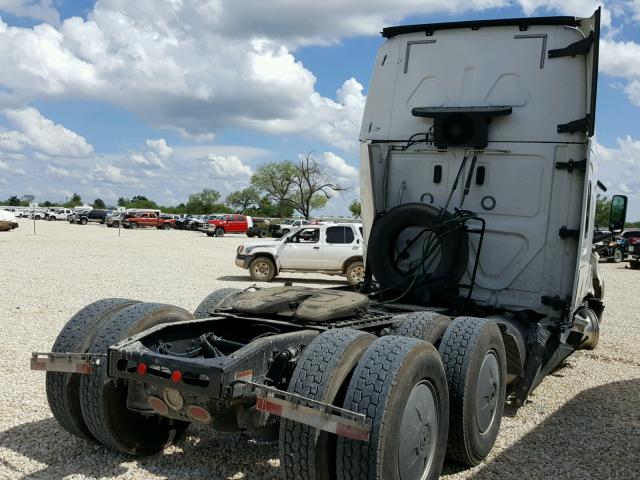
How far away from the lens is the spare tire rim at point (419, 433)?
3.53 metres

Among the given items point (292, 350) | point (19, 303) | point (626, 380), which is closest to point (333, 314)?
point (292, 350)

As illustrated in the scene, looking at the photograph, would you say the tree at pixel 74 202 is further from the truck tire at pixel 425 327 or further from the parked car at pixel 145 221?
the truck tire at pixel 425 327

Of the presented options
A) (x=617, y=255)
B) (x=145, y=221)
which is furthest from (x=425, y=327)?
(x=145, y=221)

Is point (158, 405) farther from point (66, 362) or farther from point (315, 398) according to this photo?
point (315, 398)

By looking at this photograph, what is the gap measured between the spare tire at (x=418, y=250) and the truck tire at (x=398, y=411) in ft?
7.55

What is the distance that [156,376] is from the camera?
11.6ft

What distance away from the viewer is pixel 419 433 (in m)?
3.68

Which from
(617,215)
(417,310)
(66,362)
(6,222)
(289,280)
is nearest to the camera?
(66,362)

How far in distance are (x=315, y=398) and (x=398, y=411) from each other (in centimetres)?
45

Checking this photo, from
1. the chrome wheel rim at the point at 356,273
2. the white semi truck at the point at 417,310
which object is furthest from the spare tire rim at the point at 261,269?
the white semi truck at the point at 417,310

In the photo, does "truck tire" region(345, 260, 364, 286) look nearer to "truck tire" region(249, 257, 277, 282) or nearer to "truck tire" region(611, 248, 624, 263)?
"truck tire" region(249, 257, 277, 282)

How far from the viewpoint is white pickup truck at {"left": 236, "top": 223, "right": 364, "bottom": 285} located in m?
18.0

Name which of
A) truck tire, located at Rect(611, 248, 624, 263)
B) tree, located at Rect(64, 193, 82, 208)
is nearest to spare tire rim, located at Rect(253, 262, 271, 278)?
truck tire, located at Rect(611, 248, 624, 263)

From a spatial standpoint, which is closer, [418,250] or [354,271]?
[418,250]
